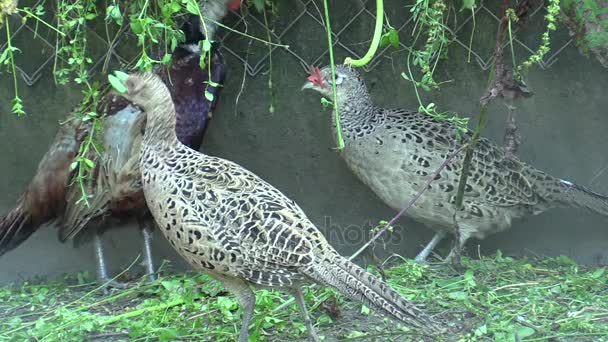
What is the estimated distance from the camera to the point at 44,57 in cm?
505

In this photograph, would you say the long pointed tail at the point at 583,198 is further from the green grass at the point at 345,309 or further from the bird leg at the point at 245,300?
the bird leg at the point at 245,300

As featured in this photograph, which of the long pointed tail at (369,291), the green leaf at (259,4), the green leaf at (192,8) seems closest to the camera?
the long pointed tail at (369,291)

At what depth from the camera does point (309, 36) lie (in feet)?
16.5

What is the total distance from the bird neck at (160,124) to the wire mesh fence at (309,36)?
1.05m

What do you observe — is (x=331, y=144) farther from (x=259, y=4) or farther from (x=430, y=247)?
(x=259, y=4)

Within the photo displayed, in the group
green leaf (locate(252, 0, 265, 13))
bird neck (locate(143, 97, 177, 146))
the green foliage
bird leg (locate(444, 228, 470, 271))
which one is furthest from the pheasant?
the green foliage

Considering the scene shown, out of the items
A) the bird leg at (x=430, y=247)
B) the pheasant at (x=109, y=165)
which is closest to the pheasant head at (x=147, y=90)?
the pheasant at (x=109, y=165)

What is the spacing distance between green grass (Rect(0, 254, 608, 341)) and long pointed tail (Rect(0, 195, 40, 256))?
1.18ft

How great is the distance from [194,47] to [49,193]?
1102mm

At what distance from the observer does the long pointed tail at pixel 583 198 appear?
4875mm

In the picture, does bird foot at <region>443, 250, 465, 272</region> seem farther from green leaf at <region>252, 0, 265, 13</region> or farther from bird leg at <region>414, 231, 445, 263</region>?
green leaf at <region>252, 0, 265, 13</region>

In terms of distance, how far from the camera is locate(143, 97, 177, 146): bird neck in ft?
12.8

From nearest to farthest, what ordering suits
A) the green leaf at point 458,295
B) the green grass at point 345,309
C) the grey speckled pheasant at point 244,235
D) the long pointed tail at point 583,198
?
the grey speckled pheasant at point 244,235 → the green grass at point 345,309 → the green leaf at point 458,295 → the long pointed tail at point 583,198

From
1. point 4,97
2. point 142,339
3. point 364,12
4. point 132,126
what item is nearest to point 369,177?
point 364,12
